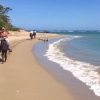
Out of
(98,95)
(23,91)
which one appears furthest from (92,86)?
(23,91)

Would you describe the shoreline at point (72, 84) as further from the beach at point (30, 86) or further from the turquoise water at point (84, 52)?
the turquoise water at point (84, 52)

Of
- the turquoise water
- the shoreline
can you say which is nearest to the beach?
the shoreline

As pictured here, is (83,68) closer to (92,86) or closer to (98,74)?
(98,74)

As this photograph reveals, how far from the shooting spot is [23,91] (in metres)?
11.1

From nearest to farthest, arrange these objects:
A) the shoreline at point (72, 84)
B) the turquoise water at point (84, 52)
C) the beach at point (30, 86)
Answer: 1. the beach at point (30, 86)
2. the shoreline at point (72, 84)
3. the turquoise water at point (84, 52)

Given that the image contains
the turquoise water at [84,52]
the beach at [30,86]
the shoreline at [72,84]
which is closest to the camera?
the beach at [30,86]

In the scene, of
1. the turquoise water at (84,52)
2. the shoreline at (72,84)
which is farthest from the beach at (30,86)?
the turquoise water at (84,52)

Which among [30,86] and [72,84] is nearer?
[30,86]

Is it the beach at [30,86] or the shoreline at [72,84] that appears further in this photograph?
the shoreline at [72,84]

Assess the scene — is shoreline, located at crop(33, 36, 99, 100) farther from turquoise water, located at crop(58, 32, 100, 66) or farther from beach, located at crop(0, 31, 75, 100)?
turquoise water, located at crop(58, 32, 100, 66)

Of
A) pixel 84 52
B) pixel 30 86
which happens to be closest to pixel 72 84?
pixel 30 86

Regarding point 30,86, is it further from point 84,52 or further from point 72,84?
point 84,52

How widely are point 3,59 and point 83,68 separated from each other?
4468 mm

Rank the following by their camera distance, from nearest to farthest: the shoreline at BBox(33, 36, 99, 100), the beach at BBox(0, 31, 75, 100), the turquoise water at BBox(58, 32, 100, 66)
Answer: the beach at BBox(0, 31, 75, 100), the shoreline at BBox(33, 36, 99, 100), the turquoise water at BBox(58, 32, 100, 66)
